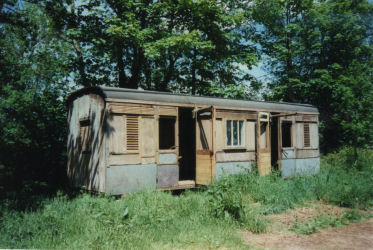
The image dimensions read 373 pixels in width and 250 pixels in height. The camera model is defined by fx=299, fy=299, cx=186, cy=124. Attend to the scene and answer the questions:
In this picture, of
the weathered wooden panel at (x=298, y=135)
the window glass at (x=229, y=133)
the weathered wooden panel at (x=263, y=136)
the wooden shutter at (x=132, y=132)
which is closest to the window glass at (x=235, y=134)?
the window glass at (x=229, y=133)

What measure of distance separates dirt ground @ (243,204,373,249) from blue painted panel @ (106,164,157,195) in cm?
376

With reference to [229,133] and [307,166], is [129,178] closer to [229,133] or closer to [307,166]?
[229,133]

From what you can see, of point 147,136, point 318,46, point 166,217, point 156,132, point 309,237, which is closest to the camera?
point 309,237

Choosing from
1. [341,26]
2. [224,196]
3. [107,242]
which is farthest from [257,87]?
[107,242]

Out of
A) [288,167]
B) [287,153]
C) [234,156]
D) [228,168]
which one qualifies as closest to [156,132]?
[228,168]

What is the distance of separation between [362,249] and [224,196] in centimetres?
278

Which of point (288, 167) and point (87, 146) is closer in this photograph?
point (87, 146)

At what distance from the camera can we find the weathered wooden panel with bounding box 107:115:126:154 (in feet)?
28.2

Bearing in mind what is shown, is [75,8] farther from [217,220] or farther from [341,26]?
[341,26]

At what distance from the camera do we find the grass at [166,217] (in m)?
5.25

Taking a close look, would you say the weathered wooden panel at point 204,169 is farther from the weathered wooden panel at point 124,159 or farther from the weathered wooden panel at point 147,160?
the weathered wooden panel at point 124,159

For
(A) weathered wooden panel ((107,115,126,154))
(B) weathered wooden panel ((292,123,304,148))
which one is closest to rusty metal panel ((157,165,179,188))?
(A) weathered wooden panel ((107,115,126,154))

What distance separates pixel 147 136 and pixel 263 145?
206 inches

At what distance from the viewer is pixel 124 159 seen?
8758 millimetres
